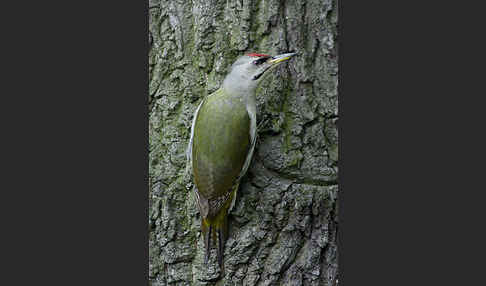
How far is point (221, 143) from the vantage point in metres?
3.37

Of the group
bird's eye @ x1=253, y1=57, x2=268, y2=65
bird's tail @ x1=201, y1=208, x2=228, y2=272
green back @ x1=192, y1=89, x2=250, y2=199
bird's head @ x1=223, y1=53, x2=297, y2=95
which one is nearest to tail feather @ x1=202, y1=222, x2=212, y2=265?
bird's tail @ x1=201, y1=208, x2=228, y2=272

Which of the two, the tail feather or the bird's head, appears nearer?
the bird's head

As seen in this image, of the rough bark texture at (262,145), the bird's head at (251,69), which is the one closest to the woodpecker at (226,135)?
the bird's head at (251,69)

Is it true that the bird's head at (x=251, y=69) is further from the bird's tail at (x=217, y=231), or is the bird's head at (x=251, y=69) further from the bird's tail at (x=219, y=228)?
the bird's tail at (x=217, y=231)

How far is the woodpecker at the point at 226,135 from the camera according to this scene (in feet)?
11.1

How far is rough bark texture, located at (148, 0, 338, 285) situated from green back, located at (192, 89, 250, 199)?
168 millimetres

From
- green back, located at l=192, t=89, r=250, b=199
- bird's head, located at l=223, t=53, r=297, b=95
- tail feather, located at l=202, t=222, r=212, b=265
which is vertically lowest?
tail feather, located at l=202, t=222, r=212, b=265

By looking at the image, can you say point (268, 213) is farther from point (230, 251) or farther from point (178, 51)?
point (178, 51)

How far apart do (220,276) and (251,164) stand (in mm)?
760

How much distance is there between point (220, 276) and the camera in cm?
353

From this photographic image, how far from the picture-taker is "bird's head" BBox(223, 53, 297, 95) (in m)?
3.40

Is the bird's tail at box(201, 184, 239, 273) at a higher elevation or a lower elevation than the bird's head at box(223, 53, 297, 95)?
lower

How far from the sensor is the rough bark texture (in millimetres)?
3512

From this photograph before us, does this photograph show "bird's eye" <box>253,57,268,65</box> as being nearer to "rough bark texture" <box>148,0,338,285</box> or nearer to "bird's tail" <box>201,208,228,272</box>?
"rough bark texture" <box>148,0,338,285</box>
